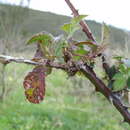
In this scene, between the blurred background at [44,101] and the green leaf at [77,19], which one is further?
the blurred background at [44,101]

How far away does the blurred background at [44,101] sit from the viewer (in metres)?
6.47

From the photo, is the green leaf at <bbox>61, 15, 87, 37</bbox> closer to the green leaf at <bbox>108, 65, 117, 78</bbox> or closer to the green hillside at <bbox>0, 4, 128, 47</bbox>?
the green leaf at <bbox>108, 65, 117, 78</bbox>

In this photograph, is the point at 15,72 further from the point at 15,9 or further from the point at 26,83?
the point at 26,83

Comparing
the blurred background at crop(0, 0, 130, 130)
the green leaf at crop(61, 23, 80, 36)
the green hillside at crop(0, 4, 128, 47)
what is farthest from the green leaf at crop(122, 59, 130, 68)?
the blurred background at crop(0, 0, 130, 130)

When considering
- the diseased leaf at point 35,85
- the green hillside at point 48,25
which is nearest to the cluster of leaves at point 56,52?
the diseased leaf at point 35,85

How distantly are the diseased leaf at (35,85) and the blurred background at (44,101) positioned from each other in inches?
166

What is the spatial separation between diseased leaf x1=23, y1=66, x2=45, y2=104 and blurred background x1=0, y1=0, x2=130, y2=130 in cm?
421

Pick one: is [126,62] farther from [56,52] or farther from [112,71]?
[56,52]

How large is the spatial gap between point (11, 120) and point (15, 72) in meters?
3.01

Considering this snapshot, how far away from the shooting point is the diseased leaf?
32.6 inches

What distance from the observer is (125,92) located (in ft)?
3.06

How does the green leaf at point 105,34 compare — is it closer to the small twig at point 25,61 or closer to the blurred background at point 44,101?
the small twig at point 25,61

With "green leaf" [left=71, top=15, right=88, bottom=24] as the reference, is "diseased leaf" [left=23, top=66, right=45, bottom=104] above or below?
below

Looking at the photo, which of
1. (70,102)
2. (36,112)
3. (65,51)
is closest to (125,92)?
(65,51)
